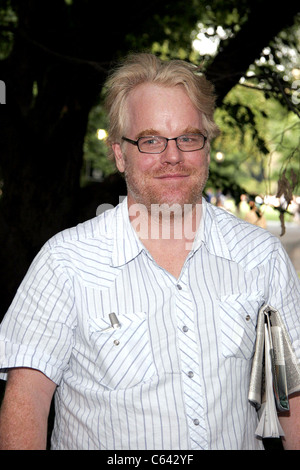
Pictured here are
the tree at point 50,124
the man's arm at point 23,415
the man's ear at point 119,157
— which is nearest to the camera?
the man's arm at point 23,415

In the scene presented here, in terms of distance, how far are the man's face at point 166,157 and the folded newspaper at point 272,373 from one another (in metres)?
0.53

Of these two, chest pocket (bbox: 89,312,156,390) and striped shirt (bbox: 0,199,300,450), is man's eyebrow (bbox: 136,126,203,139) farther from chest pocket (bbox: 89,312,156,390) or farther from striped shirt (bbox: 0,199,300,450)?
chest pocket (bbox: 89,312,156,390)

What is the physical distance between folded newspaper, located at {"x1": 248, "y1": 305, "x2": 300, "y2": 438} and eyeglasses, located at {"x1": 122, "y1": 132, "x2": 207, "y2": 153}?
0.65m

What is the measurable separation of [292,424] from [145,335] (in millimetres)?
585

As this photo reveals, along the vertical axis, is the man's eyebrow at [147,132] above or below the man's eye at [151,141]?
above

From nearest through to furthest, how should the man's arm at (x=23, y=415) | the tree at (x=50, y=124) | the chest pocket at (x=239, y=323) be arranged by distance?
the man's arm at (x=23, y=415), the chest pocket at (x=239, y=323), the tree at (x=50, y=124)

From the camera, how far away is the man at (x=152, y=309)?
1988 millimetres

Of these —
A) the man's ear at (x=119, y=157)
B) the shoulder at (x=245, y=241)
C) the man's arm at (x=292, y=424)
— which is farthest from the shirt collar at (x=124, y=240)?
the man's arm at (x=292, y=424)

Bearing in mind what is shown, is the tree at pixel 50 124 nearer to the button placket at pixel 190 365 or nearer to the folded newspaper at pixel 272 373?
the button placket at pixel 190 365

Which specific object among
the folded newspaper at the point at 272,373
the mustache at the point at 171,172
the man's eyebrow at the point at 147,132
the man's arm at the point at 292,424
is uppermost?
the man's eyebrow at the point at 147,132

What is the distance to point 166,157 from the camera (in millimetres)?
2211

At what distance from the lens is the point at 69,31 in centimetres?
518

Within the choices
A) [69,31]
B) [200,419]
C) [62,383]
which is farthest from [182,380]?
[69,31]
